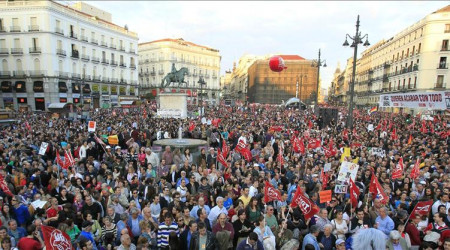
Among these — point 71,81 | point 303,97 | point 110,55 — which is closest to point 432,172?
point 71,81

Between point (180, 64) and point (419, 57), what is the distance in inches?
1820

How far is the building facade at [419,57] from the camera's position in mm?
41000

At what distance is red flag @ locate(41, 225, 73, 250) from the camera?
13.8ft

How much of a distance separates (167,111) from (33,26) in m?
30.4

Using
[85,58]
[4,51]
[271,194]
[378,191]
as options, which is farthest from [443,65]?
[4,51]

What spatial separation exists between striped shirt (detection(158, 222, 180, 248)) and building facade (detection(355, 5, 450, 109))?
157ft

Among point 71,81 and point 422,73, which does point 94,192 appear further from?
point 422,73

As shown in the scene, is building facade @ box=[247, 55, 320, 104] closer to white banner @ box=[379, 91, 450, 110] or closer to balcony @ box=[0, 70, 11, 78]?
balcony @ box=[0, 70, 11, 78]

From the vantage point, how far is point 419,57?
1708 inches

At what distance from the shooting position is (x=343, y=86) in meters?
101

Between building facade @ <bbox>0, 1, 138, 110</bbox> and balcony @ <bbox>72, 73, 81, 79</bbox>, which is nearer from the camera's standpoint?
building facade @ <bbox>0, 1, 138, 110</bbox>

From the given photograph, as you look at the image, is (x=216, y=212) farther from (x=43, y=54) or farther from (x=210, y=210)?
(x=43, y=54)

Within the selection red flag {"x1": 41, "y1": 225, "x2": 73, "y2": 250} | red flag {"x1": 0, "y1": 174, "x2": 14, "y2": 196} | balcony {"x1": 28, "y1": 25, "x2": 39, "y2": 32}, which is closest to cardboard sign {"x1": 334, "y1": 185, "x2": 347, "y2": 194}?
red flag {"x1": 41, "y1": 225, "x2": 73, "y2": 250}

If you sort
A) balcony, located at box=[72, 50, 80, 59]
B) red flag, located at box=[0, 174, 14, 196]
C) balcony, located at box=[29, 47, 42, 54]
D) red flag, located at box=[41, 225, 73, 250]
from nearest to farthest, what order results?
red flag, located at box=[41, 225, 73, 250] → red flag, located at box=[0, 174, 14, 196] → balcony, located at box=[29, 47, 42, 54] → balcony, located at box=[72, 50, 80, 59]
